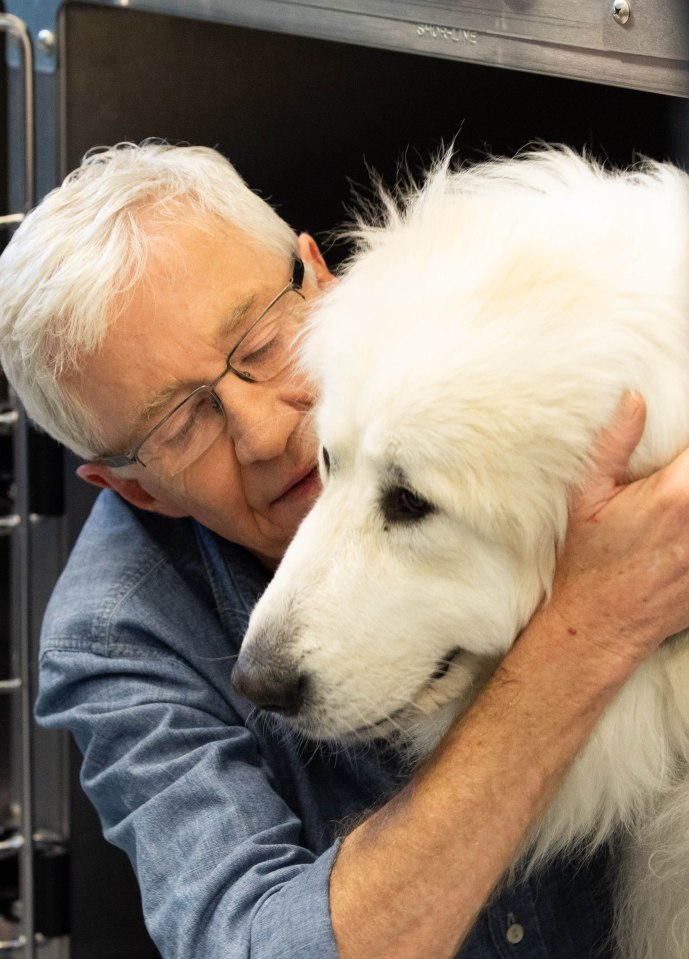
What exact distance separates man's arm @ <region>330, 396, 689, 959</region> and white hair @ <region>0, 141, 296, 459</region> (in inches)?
27.8

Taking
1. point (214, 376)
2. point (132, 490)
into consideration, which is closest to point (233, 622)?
point (132, 490)

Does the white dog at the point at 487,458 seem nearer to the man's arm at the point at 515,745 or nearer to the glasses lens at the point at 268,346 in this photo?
the man's arm at the point at 515,745

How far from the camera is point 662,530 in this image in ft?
3.39

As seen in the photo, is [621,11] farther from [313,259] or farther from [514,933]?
[514,933]

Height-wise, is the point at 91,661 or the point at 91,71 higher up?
the point at 91,71

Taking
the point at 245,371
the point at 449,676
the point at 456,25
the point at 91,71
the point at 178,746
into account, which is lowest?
the point at 178,746

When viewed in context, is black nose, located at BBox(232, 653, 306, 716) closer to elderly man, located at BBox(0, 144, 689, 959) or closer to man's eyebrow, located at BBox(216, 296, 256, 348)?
elderly man, located at BBox(0, 144, 689, 959)

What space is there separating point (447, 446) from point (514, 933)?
68cm

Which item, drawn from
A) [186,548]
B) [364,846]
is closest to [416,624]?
[364,846]

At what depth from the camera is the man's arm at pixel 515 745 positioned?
3.47ft

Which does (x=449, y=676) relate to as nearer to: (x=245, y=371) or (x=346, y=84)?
(x=245, y=371)

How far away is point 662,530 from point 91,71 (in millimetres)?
1265

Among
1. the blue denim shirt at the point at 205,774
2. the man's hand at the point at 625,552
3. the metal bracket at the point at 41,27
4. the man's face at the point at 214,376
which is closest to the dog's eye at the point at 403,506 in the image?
the man's hand at the point at 625,552

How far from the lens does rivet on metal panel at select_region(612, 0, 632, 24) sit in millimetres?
1243
